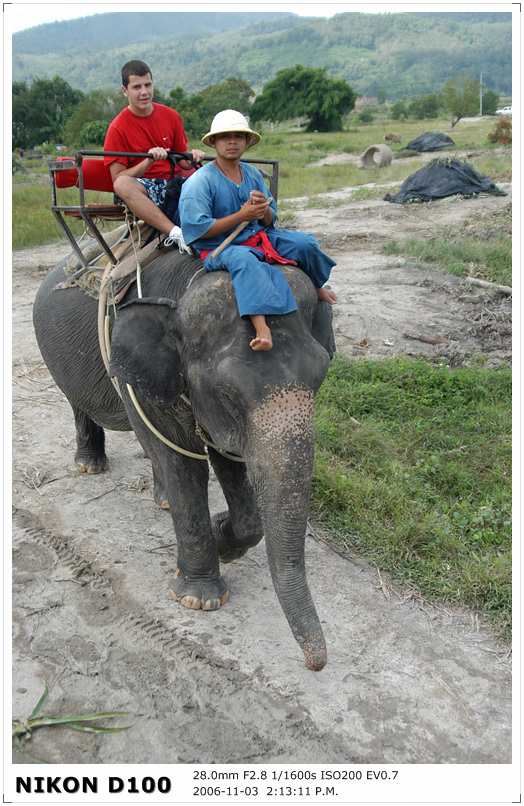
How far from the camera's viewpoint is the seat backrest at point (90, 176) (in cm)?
394

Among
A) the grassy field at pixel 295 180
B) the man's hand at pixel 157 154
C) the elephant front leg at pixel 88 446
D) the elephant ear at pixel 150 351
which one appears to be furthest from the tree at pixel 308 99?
the elephant ear at pixel 150 351

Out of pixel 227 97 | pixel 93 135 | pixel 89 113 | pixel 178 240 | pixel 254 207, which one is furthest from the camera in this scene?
pixel 227 97

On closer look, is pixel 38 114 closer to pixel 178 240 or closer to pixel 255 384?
pixel 178 240

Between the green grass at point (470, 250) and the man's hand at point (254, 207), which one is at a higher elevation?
the man's hand at point (254, 207)

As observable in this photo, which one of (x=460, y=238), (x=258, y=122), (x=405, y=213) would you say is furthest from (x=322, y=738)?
(x=258, y=122)

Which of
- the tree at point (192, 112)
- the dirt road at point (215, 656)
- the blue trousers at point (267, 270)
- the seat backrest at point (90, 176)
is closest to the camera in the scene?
the blue trousers at point (267, 270)

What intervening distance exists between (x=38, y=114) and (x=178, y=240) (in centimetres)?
4952

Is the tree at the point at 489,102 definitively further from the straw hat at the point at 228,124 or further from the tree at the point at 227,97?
the straw hat at the point at 228,124

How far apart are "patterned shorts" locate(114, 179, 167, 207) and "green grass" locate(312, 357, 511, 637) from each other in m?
2.27

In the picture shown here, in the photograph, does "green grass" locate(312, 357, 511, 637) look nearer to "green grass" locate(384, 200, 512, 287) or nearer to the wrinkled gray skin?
the wrinkled gray skin

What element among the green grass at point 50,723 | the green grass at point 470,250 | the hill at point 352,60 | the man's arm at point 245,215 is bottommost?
the green grass at point 50,723

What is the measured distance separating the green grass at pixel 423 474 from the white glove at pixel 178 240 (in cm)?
213

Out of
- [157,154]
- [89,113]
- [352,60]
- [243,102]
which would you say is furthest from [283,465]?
[352,60]

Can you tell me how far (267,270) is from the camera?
2783mm
